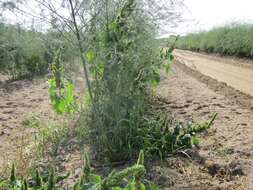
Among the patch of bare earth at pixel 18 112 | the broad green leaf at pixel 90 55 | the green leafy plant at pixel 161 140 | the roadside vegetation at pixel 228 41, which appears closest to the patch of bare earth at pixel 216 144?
the green leafy plant at pixel 161 140

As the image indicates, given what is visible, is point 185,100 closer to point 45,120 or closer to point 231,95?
point 231,95

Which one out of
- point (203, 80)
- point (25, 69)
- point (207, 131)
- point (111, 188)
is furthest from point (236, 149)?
point (25, 69)

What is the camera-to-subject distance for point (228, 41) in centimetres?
2003

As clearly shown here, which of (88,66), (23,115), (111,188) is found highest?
(88,66)

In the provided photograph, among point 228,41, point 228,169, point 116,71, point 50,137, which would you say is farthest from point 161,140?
point 228,41

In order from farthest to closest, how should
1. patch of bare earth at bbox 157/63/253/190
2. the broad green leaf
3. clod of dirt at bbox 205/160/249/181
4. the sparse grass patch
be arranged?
the sparse grass patch
the broad green leaf
clod of dirt at bbox 205/160/249/181
patch of bare earth at bbox 157/63/253/190

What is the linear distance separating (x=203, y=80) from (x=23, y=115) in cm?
503

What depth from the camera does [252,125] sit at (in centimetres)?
489

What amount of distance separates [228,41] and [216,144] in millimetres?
16672

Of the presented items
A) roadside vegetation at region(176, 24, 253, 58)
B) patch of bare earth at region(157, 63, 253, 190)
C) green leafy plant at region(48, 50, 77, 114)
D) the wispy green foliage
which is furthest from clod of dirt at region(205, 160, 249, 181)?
roadside vegetation at region(176, 24, 253, 58)

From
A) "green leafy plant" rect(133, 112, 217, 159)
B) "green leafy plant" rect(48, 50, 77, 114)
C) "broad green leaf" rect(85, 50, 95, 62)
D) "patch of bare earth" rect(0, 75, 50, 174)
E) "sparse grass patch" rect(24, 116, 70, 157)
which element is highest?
"broad green leaf" rect(85, 50, 95, 62)

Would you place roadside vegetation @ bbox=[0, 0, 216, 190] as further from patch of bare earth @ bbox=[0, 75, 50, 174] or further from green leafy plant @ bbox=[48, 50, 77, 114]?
patch of bare earth @ bbox=[0, 75, 50, 174]

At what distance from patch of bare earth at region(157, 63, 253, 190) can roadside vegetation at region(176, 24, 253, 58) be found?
7.99m

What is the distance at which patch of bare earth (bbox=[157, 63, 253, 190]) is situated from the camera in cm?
343
